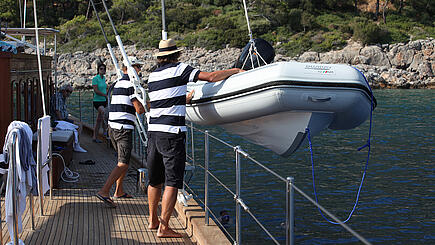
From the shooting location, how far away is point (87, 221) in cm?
486

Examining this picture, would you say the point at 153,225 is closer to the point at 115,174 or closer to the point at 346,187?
the point at 115,174

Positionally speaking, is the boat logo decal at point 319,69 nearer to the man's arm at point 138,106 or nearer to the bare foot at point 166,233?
the man's arm at point 138,106

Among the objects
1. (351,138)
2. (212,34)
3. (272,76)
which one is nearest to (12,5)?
(212,34)

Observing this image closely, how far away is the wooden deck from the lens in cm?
437

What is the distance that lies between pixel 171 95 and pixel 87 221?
1.51 meters

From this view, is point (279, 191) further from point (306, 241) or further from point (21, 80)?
point (21, 80)

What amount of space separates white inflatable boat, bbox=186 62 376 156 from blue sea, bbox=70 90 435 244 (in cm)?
194

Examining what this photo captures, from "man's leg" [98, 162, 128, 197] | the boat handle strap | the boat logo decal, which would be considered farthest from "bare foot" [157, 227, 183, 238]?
the boat logo decal

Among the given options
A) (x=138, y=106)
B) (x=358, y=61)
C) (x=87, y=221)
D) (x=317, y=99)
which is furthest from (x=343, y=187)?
(x=358, y=61)

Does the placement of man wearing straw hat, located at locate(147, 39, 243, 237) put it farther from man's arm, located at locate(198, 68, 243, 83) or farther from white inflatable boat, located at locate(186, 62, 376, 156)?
white inflatable boat, located at locate(186, 62, 376, 156)

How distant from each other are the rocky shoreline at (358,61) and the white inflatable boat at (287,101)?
3586cm

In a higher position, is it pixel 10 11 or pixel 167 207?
pixel 10 11

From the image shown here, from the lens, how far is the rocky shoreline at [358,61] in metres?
40.4

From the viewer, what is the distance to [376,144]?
49.0ft
